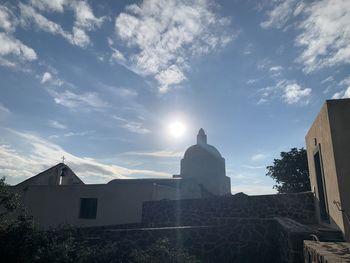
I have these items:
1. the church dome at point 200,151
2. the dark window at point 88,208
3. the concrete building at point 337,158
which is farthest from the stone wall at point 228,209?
the church dome at point 200,151

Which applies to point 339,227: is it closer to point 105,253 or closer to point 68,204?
point 105,253

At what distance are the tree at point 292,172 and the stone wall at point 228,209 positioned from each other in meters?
15.5

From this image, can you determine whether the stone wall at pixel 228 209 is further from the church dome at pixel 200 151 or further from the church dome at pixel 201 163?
the church dome at pixel 200 151

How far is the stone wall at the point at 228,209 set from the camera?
11.6 metres

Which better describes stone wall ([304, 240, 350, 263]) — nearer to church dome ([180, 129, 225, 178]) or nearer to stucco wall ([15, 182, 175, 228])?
stucco wall ([15, 182, 175, 228])

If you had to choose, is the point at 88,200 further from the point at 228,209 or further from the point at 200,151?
the point at 200,151

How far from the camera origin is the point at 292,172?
27297mm

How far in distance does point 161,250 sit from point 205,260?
146cm

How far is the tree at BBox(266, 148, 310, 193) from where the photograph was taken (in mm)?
26453

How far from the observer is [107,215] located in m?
19.6

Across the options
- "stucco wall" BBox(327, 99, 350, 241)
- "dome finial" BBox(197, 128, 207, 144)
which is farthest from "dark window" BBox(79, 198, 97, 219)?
"dome finial" BBox(197, 128, 207, 144)

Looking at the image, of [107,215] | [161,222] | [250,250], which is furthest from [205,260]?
[107,215]

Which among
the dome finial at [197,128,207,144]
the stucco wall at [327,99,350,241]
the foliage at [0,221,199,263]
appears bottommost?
the foliage at [0,221,199,263]

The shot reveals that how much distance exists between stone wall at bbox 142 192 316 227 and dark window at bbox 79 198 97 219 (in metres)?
7.08
